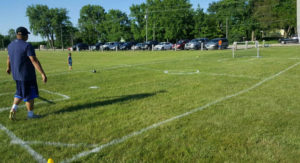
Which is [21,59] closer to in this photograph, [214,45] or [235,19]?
[214,45]

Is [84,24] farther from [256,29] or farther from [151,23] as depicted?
[256,29]

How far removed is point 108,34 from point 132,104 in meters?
79.9

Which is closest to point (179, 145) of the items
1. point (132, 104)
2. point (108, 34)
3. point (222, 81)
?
point (132, 104)

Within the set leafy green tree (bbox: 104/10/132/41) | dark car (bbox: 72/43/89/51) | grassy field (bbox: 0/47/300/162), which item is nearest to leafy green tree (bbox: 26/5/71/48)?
leafy green tree (bbox: 104/10/132/41)

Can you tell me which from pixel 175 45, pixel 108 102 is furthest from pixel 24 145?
pixel 175 45

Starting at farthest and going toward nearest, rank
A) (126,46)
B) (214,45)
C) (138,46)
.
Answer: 1. (126,46)
2. (138,46)
3. (214,45)

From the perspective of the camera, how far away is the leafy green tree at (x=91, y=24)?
3334 inches

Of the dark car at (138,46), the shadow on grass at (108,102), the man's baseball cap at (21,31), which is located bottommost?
the shadow on grass at (108,102)

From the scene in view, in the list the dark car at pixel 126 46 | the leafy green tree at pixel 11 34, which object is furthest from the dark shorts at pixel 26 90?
the leafy green tree at pixel 11 34

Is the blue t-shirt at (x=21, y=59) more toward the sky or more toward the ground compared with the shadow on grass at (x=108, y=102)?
more toward the sky

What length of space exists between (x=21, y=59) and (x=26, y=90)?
0.61 metres

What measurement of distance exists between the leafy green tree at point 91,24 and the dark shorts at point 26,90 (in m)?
82.6

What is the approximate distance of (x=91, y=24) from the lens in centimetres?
8650

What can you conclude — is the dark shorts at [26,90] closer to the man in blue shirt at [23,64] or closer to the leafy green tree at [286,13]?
the man in blue shirt at [23,64]
